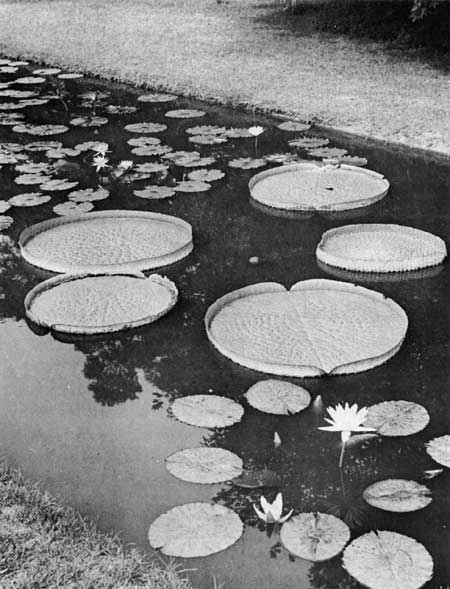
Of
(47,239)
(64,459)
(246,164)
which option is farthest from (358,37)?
(64,459)

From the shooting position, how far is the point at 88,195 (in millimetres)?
5281

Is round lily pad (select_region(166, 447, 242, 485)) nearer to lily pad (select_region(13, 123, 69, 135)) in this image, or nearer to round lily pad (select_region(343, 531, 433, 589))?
round lily pad (select_region(343, 531, 433, 589))

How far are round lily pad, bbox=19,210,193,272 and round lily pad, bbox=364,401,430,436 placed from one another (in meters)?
1.66

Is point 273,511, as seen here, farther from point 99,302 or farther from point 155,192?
point 155,192

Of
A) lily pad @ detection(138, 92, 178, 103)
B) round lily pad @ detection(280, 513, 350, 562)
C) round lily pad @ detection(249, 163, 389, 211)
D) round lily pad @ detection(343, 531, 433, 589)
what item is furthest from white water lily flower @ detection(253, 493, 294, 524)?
lily pad @ detection(138, 92, 178, 103)

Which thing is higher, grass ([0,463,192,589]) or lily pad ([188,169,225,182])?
lily pad ([188,169,225,182])

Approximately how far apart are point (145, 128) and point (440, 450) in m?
4.61

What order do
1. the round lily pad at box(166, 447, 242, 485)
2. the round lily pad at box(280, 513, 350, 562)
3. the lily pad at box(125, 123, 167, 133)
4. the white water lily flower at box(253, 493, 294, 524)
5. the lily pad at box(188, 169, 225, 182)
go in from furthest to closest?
the lily pad at box(125, 123, 167, 133)
the lily pad at box(188, 169, 225, 182)
the round lily pad at box(166, 447, 242, 485)
the white water lily flower at box(253, 493, 294, 524)
the round lily pad at box(280, 513, 350, 562)

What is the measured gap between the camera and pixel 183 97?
7.95m

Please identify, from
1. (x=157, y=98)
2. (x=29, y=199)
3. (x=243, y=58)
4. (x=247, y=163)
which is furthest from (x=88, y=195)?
(x=243, y=58)

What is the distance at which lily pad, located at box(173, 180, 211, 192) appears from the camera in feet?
17.7

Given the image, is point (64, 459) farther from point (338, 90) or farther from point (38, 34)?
point (38, 34)

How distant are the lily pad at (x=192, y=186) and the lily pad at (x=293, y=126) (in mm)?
1523

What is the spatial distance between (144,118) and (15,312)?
361 cm
